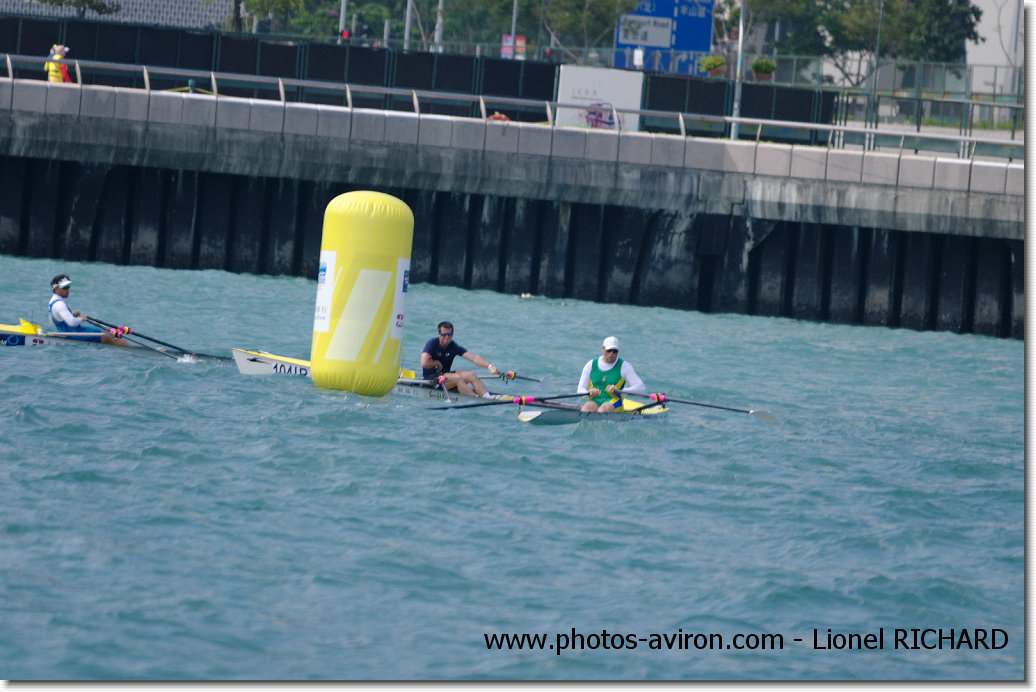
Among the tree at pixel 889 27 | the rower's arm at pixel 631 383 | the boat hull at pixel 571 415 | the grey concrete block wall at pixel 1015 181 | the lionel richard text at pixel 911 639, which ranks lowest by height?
the lionel richard text at pixel 911 639

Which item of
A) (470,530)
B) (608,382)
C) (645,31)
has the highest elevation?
(645,31)

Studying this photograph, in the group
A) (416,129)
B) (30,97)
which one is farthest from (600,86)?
(30,97)

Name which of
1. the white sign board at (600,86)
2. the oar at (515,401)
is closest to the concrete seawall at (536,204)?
the white sign board at (600,86)

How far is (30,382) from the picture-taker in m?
16.2

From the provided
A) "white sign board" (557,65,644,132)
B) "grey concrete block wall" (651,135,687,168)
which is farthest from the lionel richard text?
"white sign board" (557,65,644,132)

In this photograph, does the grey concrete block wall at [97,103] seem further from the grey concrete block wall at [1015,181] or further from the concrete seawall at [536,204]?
the grey concrete block wall at [1015,181]

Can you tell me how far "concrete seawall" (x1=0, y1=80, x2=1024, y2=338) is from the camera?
27.9 metres

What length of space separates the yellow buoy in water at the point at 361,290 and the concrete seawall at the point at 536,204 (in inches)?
549

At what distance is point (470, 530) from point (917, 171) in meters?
19.6

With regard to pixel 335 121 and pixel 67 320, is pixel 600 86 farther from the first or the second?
pixel 67 320

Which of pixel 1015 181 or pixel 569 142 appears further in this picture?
pixel 569 142

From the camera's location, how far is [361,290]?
14.8m

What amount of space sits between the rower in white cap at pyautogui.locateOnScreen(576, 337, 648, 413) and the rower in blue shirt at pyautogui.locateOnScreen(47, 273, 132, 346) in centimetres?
772

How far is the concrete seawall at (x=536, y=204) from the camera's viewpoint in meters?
27.9
